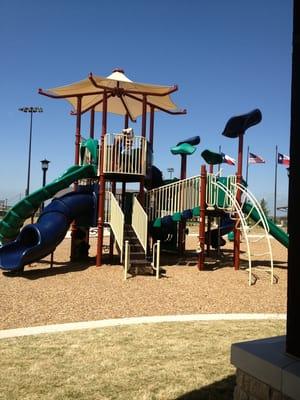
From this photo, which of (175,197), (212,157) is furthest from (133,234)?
(212,157)

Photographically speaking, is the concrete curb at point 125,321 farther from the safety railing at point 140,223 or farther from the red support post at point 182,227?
the red support post at point 182,227

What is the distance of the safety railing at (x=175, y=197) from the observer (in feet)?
46.2

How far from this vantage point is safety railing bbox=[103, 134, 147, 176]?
45.6 ft

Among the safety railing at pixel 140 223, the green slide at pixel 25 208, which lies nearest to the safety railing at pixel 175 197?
the safety railing at pixel 140 223

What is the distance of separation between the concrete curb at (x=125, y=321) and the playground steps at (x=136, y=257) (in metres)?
3.99

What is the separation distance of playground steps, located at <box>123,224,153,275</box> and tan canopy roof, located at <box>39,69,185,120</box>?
16.1 feet

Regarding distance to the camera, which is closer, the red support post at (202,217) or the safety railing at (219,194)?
the red support post at (202,217)

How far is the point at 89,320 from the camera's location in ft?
27.0

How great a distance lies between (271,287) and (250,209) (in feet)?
13.6

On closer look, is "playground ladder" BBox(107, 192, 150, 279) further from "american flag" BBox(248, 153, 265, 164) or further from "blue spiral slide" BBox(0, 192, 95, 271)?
"american flag" BBox(248, 153, 265, 164)

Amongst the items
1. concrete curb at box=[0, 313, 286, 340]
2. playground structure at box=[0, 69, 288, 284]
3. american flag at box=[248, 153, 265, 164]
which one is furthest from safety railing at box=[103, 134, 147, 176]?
american flag at box=[248, 153, 265, 164]

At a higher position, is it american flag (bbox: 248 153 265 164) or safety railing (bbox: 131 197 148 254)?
american flag (bbox: 248 153 265 164)

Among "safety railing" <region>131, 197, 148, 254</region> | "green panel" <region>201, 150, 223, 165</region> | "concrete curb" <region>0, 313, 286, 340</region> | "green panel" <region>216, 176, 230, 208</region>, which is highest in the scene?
"green panel" <region>201, 150, 223, 165</region>

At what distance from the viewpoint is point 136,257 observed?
13008mm
